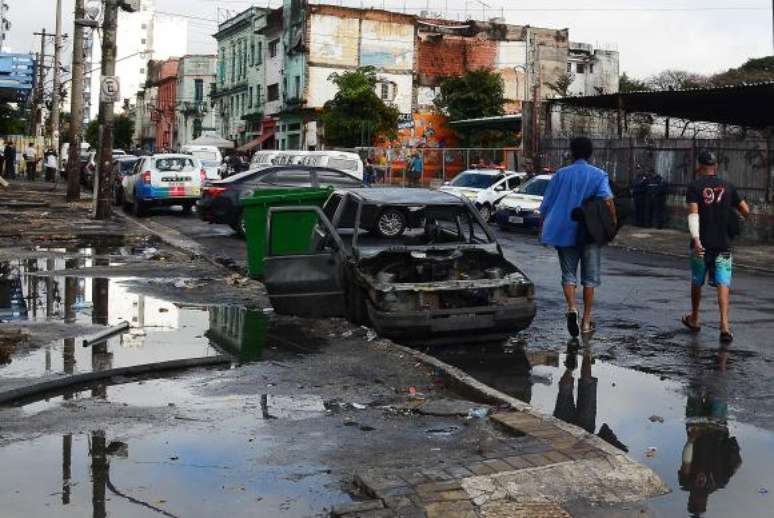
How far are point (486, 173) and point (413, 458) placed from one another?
23538 mm

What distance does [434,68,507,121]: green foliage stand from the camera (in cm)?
5488

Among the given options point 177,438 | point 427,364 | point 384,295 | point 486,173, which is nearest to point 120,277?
point 384,295

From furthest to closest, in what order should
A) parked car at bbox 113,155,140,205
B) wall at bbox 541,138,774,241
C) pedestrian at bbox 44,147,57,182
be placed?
pedestrian at bbox 44,147,57,182
parked car at bbox 113,155,140,205
wall at bbox 541,138,774,241

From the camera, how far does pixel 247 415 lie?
6602 mm

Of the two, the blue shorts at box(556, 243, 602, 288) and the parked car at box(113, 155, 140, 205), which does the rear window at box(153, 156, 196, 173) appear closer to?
the parked car at box(113, 155, 140, 205)

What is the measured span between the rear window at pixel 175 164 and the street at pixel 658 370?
603 inches

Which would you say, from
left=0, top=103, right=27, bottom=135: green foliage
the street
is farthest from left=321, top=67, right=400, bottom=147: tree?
the street

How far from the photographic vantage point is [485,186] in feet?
92.2

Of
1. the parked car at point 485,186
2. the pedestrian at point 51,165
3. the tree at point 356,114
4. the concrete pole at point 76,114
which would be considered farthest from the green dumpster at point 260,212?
the tree at point 356,114

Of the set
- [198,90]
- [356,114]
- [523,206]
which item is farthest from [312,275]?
[198,90]

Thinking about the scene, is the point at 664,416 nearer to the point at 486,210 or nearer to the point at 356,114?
the point at 486,210

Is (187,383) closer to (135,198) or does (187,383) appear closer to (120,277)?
(120,277)

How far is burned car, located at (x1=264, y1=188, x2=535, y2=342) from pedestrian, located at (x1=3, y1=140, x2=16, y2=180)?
40.6 meters

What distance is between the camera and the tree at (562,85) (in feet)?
191
